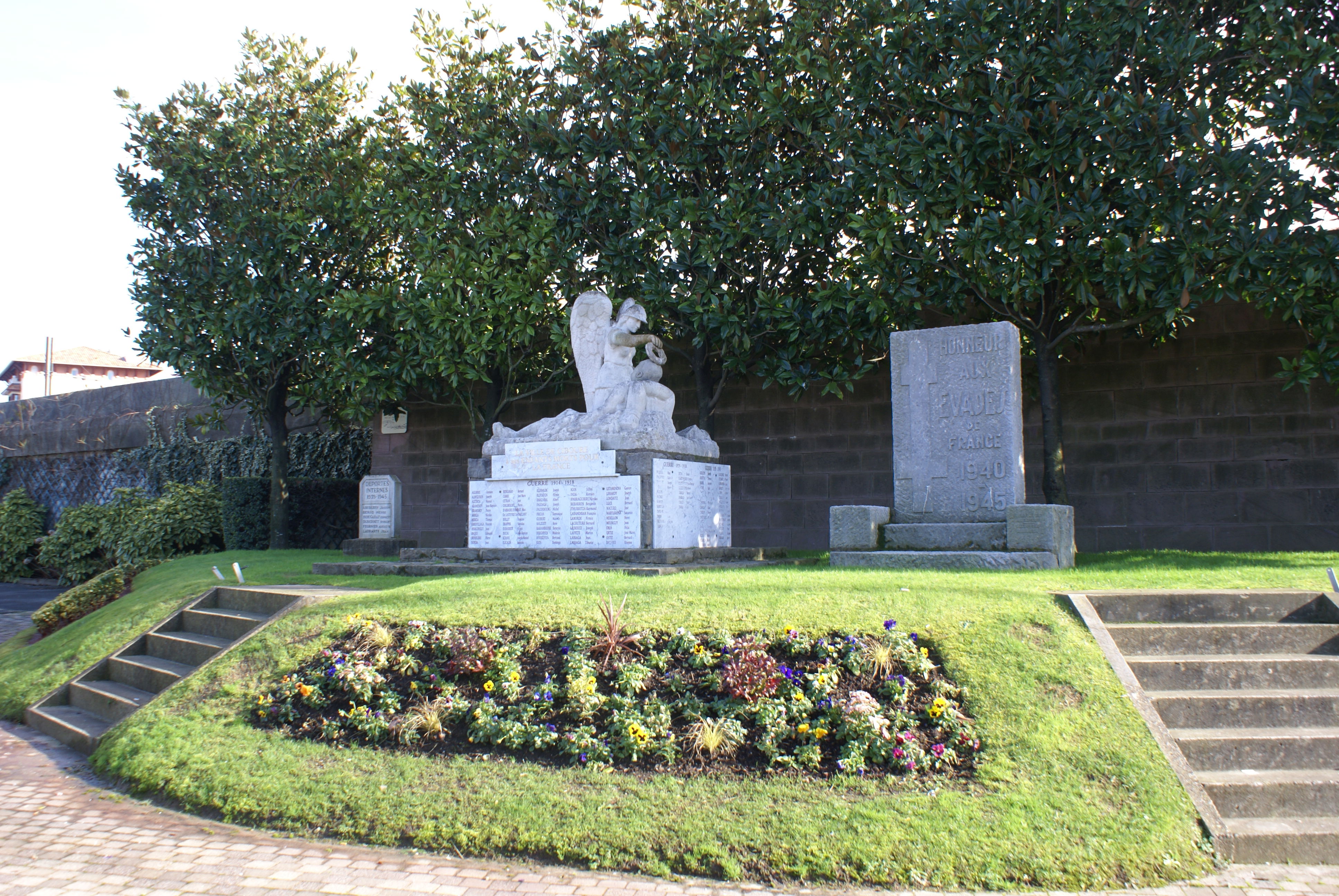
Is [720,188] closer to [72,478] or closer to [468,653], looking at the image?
[468,653]

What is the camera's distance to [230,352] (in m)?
14.8

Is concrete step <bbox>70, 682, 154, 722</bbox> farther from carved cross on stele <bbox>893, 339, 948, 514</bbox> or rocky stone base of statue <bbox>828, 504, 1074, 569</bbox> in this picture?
carved cross on stele <bbox>893, 339, 948, 514</bbox>

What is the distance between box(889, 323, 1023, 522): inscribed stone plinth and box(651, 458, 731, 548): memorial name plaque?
211cm

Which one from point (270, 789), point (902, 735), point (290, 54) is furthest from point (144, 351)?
point (902, 735)

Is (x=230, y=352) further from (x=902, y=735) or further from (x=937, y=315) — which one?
(x=902, y=735)

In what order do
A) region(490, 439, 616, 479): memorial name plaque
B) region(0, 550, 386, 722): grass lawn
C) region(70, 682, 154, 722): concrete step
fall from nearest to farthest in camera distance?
region(70, 682, 154, 722): concrete step
region(0, 550, 386, 722): grass lawn
region(490, 439, 616, 479): memorial name plaque

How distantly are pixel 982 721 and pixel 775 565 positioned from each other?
4.34 meters

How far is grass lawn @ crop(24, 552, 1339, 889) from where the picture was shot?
158 inches

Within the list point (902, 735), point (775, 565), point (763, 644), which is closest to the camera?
point (902, 735)

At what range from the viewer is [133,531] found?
1456 centimetres

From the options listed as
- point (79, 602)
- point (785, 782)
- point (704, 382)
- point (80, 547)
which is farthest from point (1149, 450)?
point (80, 547)

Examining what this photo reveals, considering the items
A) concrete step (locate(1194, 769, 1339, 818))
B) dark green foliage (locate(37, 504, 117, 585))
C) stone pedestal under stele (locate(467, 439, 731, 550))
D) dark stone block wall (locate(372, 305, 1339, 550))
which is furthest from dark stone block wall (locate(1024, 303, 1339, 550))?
dark green foliage (locate(37, 504, 117, 585))

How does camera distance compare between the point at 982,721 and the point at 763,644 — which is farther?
the point at 763,644

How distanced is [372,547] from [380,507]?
2.47 ft
